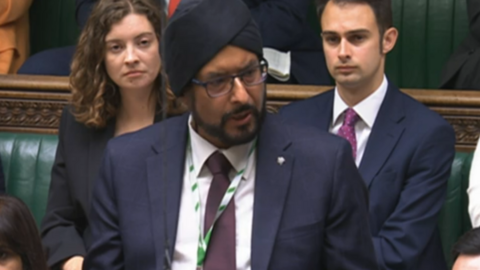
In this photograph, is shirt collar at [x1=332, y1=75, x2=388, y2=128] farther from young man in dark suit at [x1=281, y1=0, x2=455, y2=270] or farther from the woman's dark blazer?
the woman's dark blazer

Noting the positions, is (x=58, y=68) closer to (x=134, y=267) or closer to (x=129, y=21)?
(x=129, y=21)

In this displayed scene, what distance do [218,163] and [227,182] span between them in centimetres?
4

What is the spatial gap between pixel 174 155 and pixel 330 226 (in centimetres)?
34

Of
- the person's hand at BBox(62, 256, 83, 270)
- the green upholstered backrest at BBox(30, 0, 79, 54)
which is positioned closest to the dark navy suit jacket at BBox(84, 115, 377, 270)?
the person's hand at BBox(62, 256, 83, 270)

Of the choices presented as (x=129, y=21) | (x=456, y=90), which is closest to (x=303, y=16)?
(x=456, y=90)

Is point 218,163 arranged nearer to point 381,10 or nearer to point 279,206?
point 279,206

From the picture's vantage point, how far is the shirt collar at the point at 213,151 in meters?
2.33

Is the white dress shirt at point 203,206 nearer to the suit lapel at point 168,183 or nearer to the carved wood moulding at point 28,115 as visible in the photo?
the suit lapel at point 168,183

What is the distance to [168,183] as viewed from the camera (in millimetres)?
2311

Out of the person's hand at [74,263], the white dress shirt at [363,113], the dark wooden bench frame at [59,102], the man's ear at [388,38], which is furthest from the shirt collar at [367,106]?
the person's hand at [74,263]

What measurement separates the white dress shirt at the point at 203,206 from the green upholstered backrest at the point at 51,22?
2.25m

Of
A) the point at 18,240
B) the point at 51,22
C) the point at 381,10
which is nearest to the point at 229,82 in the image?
the point at 18,240

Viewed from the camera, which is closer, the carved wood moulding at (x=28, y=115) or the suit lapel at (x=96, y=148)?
the suit lapel at (x=96, y=148)

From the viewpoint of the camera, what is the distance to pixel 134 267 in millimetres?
2316
